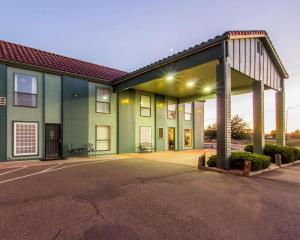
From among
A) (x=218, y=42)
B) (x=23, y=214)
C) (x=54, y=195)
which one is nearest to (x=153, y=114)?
(x=218, y=42)

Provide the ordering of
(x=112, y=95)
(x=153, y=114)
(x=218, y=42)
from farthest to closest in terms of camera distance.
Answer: (x=153, y=114), (x=112, y=95), (x=218, y=42)

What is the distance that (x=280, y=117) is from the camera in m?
14.6

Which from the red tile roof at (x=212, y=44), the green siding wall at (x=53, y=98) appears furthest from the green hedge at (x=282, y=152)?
the green siding wall at (x=53, y=98)

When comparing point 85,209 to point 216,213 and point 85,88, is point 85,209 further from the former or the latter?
point 85,88

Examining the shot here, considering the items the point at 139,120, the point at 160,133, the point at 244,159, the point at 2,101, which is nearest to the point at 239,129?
the point at 160,133

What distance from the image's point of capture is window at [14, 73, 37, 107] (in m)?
12.0

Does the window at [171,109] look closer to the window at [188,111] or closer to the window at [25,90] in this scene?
the window at [188,111]

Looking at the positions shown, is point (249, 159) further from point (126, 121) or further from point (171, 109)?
point (171, 109)

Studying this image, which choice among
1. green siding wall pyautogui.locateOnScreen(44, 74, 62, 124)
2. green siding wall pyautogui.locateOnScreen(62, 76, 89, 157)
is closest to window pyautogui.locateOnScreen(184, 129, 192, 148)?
green siding wall pyautogui.locateOnScreen(62, 76, 89, 157)

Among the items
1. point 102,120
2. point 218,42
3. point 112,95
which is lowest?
point 102,120

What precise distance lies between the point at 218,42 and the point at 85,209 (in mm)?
8835

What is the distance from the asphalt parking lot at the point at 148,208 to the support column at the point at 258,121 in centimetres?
411

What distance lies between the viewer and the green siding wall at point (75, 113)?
13.6 m

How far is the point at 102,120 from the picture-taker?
15461 millimetres
